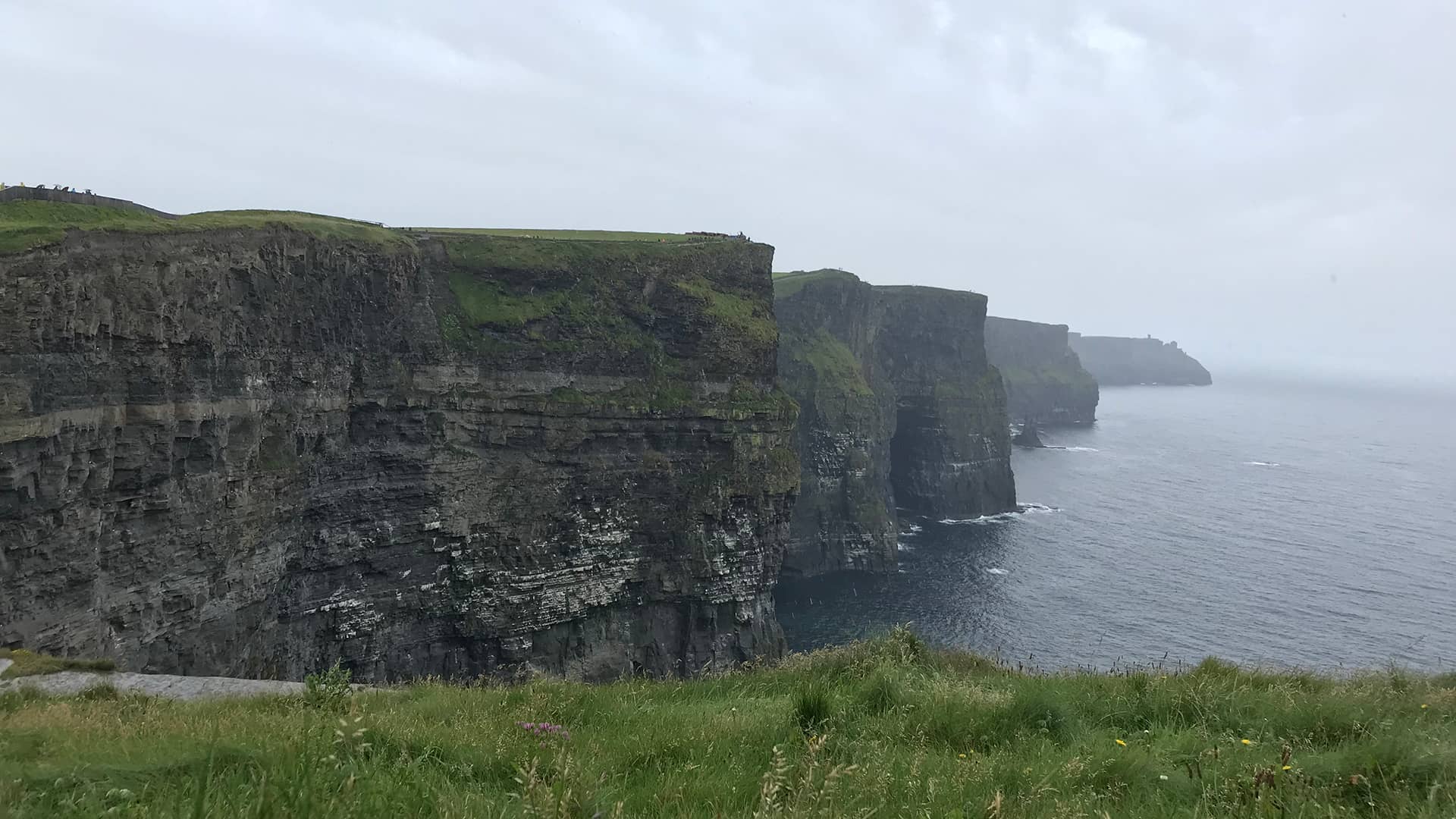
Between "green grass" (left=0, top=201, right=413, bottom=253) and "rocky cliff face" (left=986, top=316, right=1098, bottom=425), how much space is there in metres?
142

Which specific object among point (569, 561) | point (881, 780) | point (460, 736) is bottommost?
point (569, 561)

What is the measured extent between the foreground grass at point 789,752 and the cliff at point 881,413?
208 ft

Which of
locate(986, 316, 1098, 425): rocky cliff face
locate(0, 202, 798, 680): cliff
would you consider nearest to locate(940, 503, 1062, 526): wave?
locate(0, 202, 798, 680): cliff

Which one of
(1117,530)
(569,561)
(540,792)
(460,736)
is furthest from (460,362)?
(1117,530)

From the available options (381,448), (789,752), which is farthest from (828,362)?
(789,752)

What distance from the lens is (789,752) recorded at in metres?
6.73

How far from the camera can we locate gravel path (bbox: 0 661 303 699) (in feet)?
46.9

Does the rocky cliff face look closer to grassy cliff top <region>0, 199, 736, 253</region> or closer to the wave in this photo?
the wave

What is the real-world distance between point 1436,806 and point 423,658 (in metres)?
42.6

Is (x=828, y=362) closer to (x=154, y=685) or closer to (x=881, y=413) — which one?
(x=881, y=413)

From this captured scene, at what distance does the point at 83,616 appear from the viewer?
2652cm

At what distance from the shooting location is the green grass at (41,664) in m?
17.2

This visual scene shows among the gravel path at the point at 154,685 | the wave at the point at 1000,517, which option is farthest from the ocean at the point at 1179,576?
the gravel path at the point at 154,685

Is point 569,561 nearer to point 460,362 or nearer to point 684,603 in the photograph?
point 684,603
